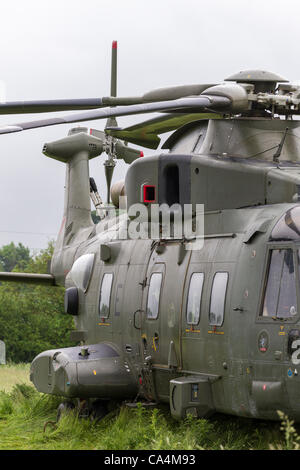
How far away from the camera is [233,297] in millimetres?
9938

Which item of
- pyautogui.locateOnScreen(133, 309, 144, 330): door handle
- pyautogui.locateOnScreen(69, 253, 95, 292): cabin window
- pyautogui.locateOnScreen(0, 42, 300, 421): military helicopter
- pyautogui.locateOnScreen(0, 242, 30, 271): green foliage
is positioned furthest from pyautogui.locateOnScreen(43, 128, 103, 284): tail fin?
pyautogui.locateOnScreen(0, 242, 30, 271): green foliage

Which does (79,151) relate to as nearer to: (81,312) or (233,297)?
(81,312)

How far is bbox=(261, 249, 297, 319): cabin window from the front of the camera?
929 cm

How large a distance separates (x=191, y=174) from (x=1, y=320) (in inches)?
1059

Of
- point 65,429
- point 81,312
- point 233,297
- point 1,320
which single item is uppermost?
point 233,297

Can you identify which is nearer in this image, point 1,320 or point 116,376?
point 116,376

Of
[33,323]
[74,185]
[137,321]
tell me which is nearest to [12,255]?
[33,323]

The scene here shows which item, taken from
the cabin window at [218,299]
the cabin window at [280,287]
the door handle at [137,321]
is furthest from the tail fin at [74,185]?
the cabin window at [280,287]

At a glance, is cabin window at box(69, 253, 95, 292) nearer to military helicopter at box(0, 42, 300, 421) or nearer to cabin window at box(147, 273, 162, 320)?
military helicopter at box(0, 42, 300, 421)

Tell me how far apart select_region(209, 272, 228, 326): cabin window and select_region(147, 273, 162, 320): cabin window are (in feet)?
4.09

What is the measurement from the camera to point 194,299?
10.6 m

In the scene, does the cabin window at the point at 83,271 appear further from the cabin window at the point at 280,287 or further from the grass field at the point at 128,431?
the cabin window at the point at 280,287


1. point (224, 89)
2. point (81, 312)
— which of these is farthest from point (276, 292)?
point (81, 312)

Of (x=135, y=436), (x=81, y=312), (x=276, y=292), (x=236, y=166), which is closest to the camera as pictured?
(x=276, y=292)
